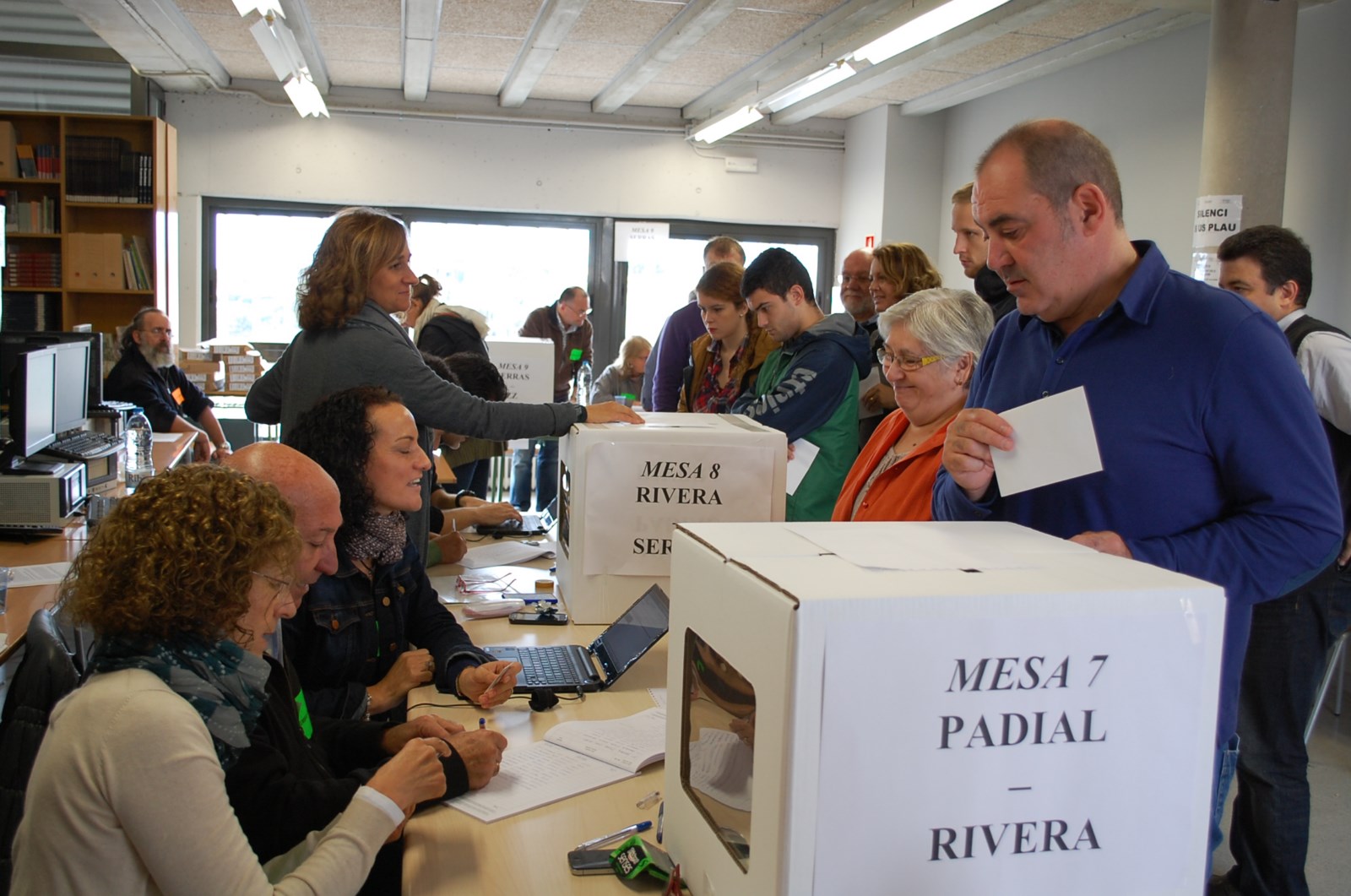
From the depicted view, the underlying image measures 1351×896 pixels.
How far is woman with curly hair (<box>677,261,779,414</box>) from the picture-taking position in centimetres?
331

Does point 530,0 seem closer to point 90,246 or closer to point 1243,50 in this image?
point 1243,50

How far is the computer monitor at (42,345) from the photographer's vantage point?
3564 millimetres

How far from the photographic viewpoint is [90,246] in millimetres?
6328

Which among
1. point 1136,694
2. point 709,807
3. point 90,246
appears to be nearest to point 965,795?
point 1136,694

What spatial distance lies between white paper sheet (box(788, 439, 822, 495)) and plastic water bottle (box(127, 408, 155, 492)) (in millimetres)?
2690

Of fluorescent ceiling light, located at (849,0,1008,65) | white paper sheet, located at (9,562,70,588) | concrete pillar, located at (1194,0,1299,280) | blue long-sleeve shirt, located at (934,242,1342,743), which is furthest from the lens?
fluorescent ceiling light, located at (849,0,1008,65)

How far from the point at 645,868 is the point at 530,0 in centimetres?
446

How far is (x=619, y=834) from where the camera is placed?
4.32 ft

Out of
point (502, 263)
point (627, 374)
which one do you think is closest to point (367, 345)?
point (627, 374)

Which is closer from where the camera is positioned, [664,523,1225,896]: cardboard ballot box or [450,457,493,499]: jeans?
[664,523,1225,896]: cardboard ballot box

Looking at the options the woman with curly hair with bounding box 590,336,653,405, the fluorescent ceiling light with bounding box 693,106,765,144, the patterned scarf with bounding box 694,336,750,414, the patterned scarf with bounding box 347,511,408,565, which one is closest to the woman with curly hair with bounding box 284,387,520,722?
the patterned scarf with bounding box 347,511,408,565

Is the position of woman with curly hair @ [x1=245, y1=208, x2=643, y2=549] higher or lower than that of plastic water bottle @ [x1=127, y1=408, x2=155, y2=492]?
higher

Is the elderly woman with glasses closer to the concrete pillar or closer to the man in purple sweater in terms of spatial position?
the man in purple sweater

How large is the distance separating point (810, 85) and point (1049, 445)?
5.16 metres
